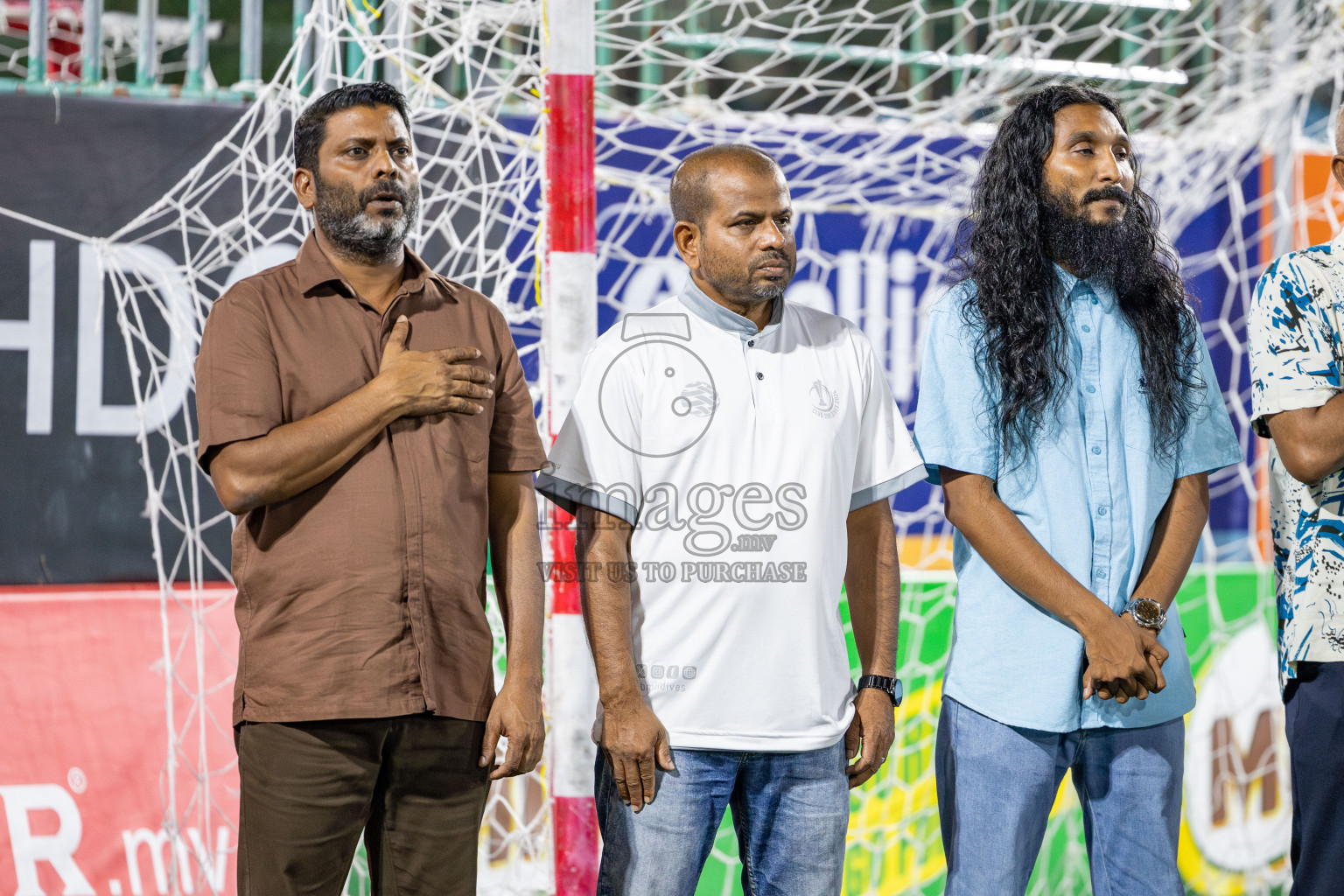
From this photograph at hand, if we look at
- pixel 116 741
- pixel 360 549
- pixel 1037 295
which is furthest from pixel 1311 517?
pixel 116 741

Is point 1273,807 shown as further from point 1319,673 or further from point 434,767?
point 434,767

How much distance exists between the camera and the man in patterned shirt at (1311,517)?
1.81 meters

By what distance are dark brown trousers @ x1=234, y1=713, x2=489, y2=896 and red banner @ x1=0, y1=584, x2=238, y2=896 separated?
3.70 ft

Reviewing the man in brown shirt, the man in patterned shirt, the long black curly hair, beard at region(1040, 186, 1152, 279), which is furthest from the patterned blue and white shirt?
the man in brown shirt

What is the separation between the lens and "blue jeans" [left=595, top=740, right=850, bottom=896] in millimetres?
1708

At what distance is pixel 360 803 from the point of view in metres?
1.72

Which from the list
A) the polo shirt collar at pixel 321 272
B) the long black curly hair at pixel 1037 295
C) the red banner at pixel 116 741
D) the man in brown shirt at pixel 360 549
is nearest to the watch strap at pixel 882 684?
the long black curly hair at pixel 1037 295

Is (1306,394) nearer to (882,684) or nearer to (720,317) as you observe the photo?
(882,684)

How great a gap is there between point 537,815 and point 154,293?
5.14ft

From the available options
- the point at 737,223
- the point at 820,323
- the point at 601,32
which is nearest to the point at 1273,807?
the point at 820,323

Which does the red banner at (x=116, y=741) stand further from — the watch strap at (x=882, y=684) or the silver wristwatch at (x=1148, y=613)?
the silver wristwatch at (x=1148, y=613)

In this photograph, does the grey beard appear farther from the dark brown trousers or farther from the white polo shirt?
the dark brown trousers

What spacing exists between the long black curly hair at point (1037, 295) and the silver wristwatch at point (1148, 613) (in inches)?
9.9

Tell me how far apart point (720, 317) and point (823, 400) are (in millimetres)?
212
